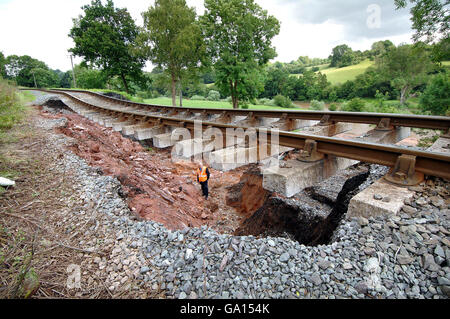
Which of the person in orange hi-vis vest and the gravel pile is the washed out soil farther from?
the gravel pile

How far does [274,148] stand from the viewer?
3.69 metres

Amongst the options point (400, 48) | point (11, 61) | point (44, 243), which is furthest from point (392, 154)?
point (11, 61)

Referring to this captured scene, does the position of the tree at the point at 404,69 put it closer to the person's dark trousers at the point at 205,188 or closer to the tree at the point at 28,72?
the person's dark trousers at the point at 205,188

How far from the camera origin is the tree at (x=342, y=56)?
8188cm

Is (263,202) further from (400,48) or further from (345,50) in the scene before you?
(345,50)

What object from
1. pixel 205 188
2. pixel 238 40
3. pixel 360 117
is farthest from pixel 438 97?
pixel 205 188

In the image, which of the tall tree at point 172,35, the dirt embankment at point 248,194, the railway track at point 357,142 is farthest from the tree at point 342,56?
the dirt embankment at point 248,194

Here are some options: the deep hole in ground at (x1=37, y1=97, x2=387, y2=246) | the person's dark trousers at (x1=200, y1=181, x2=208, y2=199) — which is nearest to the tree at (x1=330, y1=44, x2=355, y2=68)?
the deep hole in ground at (x1=37, y1=97, x2=387, y2=246)

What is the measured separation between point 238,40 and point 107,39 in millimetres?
18765

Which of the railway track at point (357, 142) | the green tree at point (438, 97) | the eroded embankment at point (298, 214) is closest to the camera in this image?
the railway track at point (357, 142)

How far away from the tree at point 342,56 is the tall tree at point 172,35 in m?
80.9

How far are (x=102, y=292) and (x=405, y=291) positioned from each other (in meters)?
2.26

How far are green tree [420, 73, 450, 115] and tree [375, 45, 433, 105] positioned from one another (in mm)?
16169

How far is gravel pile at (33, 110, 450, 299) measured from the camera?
163cm
